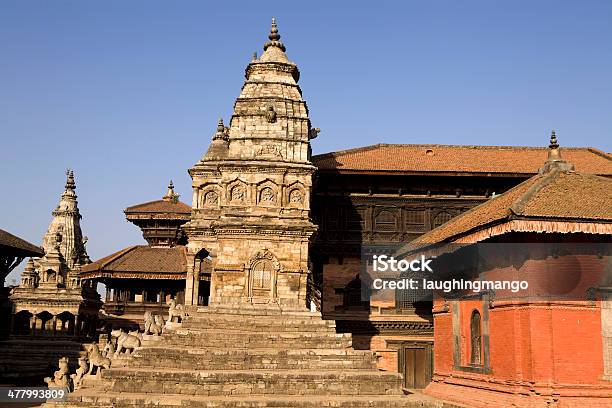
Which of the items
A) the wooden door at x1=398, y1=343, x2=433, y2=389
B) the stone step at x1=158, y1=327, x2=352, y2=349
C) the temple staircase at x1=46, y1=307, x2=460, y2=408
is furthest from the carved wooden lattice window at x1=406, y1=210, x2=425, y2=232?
the stone step at x1=158, y1=327, x2=352, y2=349

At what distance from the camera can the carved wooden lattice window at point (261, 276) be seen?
28.1 meters

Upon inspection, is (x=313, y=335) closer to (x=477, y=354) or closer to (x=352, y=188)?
(x=477, y=354)

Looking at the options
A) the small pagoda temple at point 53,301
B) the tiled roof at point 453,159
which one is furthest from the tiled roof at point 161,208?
the tiled roof at point 453,159

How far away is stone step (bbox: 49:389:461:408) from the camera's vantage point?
18.8m

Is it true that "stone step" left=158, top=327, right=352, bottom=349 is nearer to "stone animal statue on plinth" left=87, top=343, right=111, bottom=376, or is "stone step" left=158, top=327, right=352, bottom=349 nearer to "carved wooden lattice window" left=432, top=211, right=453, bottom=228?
"stone animal statue on plinth" left=87, top=343, right=111, bottom=376

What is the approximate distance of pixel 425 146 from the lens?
3606cm

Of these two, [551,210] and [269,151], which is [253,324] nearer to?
[269,151]

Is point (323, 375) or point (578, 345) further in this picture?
point (323, 375)

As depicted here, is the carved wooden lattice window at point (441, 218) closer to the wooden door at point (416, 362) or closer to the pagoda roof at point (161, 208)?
the wooden door at point (416, 362)

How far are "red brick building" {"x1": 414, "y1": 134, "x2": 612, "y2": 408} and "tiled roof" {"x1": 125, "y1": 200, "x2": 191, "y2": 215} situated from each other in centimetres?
3421

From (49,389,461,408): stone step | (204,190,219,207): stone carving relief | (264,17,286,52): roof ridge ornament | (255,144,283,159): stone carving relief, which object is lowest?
(49,389,461,408): stone step

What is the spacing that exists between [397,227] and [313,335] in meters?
9.31

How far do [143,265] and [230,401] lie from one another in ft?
85.9

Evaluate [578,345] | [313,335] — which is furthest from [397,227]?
Result: [578,345]
